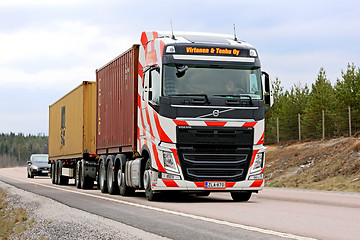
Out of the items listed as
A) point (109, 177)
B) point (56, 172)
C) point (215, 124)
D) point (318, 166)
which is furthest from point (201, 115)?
point (56, 172)

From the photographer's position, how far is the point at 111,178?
20.1 meters

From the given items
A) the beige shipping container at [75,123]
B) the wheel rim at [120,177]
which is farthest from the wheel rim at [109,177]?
the beige shipping container at [75,123]

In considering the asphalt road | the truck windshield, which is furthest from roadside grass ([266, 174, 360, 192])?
the truck windshield

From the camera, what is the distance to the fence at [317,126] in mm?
38312

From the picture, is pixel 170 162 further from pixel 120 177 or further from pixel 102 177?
pixel 102 177

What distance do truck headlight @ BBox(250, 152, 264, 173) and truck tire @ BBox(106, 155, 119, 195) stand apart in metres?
6.10

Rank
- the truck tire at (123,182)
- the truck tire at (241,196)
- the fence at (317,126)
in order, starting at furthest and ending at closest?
the fence at (317,126)
the truck tire at (123,182)
the truck tire at (241,196)

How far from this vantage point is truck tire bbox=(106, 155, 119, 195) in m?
19.8

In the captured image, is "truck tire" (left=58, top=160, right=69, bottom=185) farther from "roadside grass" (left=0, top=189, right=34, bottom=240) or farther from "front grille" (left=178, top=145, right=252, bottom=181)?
"front grille" (left=178, top=145, right=252, bottom=181)

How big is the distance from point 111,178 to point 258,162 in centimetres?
663

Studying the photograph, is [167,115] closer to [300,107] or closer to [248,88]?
[248,88]

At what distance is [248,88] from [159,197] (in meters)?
3.63

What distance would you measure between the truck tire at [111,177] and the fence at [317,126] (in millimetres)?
20985

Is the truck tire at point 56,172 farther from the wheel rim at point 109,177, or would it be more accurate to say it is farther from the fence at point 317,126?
the fence at point 317,126
